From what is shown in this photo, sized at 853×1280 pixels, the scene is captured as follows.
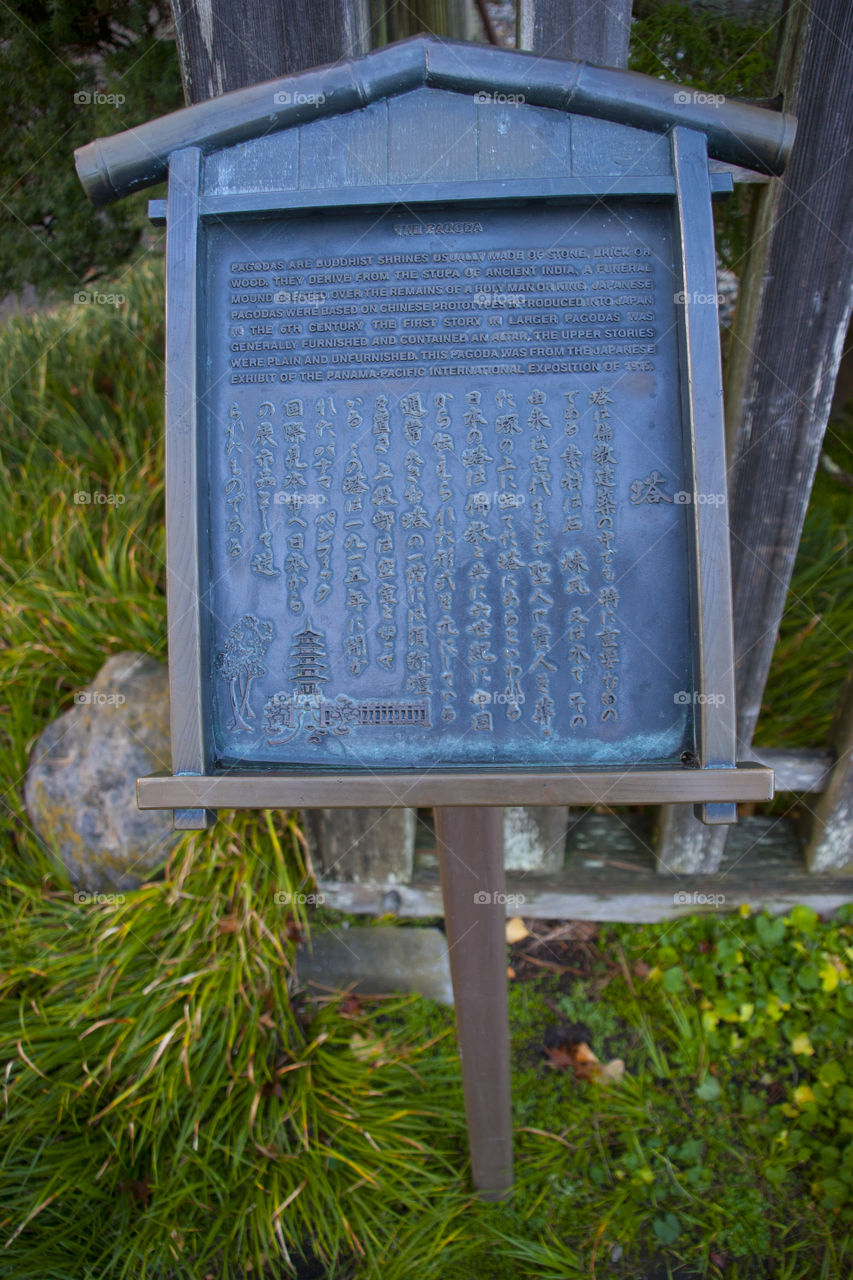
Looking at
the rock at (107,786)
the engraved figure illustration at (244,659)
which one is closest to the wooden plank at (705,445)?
the engraved figure illustration at (244,659)

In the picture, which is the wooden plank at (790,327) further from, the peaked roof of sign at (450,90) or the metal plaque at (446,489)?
the metal plaque at (446,489)

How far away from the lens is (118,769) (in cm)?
281

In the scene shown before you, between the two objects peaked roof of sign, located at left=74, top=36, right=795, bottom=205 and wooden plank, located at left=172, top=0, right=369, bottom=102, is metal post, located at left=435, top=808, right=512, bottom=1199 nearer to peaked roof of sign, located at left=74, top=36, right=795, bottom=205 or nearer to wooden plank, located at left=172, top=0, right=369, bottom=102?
peaked roof of sign, located at left=74, top=36, right=795, bottom=205

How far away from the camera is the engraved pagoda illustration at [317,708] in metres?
1.44

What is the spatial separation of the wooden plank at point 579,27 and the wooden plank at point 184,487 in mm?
911

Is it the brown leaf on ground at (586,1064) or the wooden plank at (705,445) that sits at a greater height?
the wooden plank at (705,445)

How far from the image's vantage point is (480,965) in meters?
1.80

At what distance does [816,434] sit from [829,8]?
0.92 m

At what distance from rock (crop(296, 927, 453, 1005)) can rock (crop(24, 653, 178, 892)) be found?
665mm

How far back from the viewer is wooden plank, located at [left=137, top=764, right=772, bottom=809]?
1.31 m

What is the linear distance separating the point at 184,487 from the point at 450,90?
827mm

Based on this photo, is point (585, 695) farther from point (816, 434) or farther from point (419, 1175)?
point (419, 1175)

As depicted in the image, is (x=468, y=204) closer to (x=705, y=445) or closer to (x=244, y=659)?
(x=705, y=445)

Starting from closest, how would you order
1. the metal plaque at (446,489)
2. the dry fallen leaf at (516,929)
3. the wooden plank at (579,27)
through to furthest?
the metal plaque at (446,489)
the wooden plank at (579,27)
the dry fallen leaf at (516,929)
